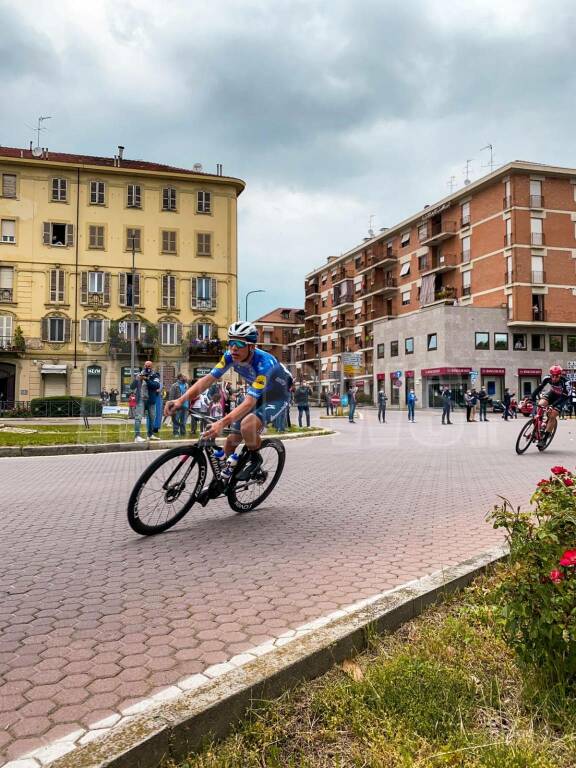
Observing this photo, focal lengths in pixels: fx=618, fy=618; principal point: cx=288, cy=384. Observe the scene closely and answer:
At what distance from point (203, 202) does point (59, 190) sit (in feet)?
33.9

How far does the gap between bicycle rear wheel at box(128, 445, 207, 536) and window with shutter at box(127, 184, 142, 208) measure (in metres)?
43.4

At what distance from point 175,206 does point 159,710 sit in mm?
46971

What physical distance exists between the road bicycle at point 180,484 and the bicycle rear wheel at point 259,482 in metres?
0.02

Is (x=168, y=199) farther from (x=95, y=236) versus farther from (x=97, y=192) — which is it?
(x=95, y=236)

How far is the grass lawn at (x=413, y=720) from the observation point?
2.04 metres

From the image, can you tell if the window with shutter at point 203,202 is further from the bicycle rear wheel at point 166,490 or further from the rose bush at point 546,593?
the rose bush at point 546,593

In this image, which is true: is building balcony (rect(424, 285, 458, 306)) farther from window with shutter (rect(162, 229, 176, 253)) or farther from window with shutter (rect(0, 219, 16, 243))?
window with shutter (rect(0, 219, 16, 243))

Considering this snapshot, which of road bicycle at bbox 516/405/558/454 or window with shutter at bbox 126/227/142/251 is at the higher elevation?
window with shutter at bbox 126/227/142/251

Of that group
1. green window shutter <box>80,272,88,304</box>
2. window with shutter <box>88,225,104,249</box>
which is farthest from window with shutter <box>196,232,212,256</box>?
green window shutter <box>80,272,88,304</box>

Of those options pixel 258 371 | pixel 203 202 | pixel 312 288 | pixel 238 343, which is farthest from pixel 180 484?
pixel 312 288

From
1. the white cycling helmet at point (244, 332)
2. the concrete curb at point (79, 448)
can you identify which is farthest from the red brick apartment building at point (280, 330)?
the white cycling helmet at point (244, 332)

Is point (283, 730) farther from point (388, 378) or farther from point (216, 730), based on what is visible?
point (388, 378)

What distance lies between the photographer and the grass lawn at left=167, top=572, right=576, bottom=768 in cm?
204

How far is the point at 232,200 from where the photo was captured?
47.3m
